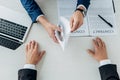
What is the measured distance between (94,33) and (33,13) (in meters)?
0.31

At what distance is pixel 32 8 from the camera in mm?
1188

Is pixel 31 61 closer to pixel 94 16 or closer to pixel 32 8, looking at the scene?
pixel 32 8

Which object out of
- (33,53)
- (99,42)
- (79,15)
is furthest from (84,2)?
(33,53)

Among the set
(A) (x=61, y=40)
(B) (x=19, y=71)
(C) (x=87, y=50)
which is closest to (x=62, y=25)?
(A) (x=61, y=40)

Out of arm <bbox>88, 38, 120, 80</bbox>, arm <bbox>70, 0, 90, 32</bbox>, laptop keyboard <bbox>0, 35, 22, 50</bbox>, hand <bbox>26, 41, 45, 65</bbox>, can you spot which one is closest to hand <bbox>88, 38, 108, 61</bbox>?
arm <bbox>88, 38, 120, 80</bbox>

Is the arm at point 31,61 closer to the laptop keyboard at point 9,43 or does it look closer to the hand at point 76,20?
the laptop keyboard at point 9,43

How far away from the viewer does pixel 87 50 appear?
A: 1.15m

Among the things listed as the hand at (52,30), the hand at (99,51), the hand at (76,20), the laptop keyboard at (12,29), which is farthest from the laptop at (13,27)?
the hand at (99,51)

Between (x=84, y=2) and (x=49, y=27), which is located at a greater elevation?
(x=84, y=2)

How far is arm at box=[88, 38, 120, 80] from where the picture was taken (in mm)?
1067

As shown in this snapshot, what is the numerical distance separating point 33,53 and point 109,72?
1.15ft

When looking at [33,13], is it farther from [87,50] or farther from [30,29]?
[87,50]

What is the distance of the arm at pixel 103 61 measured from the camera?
107 centimetres

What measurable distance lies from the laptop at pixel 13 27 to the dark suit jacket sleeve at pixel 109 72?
0.39 metres
